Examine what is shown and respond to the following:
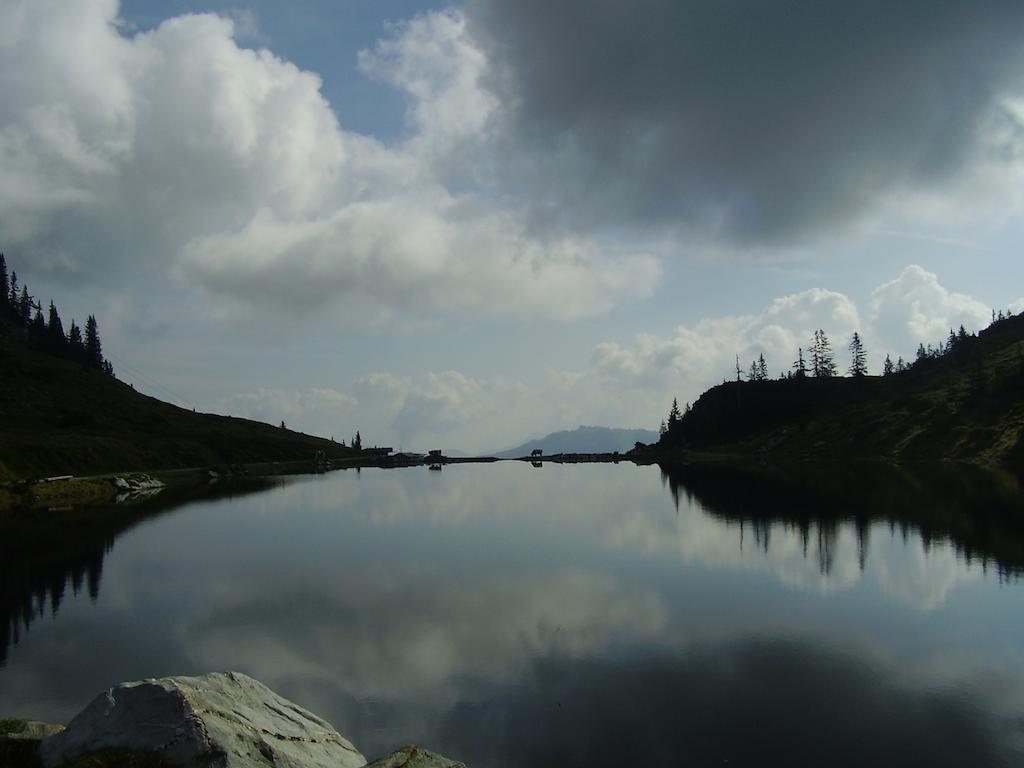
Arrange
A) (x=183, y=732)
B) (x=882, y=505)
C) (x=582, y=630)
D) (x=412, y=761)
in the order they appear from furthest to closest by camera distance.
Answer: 1. (x=882, y=505)
2. (x=582, y=630)
3. (x=412, y=761)
4. (x=183, y=732)

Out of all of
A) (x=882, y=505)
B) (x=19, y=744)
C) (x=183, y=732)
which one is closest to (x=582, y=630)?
(x=183, y=732)

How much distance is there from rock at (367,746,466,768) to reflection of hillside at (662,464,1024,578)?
47293mm

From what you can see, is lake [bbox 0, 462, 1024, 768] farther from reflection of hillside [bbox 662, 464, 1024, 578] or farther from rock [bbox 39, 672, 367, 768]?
rock [bbox 39, 672, 367, 768]

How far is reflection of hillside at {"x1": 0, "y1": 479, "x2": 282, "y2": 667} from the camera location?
47056 mm

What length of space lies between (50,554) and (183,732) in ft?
222

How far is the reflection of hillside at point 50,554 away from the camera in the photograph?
154ft

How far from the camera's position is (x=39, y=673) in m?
33.0

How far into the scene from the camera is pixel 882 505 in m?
93.1

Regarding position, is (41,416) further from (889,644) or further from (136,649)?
(889,644)

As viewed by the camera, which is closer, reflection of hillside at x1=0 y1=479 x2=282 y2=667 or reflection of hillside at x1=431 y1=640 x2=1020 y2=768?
reflection of hillside at x1=431 y1=640 x2=1020 y2=768

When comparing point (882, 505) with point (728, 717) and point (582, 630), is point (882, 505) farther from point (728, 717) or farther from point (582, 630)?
point (728, 717)

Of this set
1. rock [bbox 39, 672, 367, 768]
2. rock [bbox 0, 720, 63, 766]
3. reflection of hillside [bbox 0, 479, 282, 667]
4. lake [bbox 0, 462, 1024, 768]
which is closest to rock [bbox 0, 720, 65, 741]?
rock [bbox 0, 720, 63, 766]

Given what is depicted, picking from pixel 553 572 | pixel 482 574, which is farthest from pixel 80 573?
pixel 553 572

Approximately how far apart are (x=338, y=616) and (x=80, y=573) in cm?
3186
